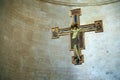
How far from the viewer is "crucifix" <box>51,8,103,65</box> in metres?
9.37

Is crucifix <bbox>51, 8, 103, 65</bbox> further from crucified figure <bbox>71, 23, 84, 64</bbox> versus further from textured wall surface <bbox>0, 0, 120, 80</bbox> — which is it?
textured wall surface <bbox>0, 0, 120, 80</bbox>

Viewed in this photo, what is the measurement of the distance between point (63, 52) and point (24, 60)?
1799 mm

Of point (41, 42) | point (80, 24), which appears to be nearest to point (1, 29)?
point (41, 42)

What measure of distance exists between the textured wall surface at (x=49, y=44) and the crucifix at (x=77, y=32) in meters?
0.17

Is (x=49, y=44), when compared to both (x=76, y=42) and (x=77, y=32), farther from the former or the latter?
→ (x=77, y=32)

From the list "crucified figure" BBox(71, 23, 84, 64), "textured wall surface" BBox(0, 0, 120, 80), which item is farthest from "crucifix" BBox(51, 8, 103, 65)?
"textured wall surface" BBox(0, 0, 120, 80)

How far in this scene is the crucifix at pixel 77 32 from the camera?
9.37 metres

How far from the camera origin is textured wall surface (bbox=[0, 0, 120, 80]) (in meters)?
8.12

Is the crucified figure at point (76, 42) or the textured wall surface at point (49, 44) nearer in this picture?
the textured wall surface at point (49, 44)

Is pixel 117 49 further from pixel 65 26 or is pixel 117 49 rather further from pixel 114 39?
pixel 65 26

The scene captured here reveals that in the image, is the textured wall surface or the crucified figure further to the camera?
the crucified figure

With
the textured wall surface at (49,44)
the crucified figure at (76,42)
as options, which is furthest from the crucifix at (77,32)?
the textured wall surface at (49,44)

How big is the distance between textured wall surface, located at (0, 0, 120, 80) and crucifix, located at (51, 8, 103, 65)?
0.17 metres

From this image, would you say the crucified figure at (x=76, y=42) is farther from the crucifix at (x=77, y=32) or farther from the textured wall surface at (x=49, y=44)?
the textured wall surface at (x=49, y=44)
